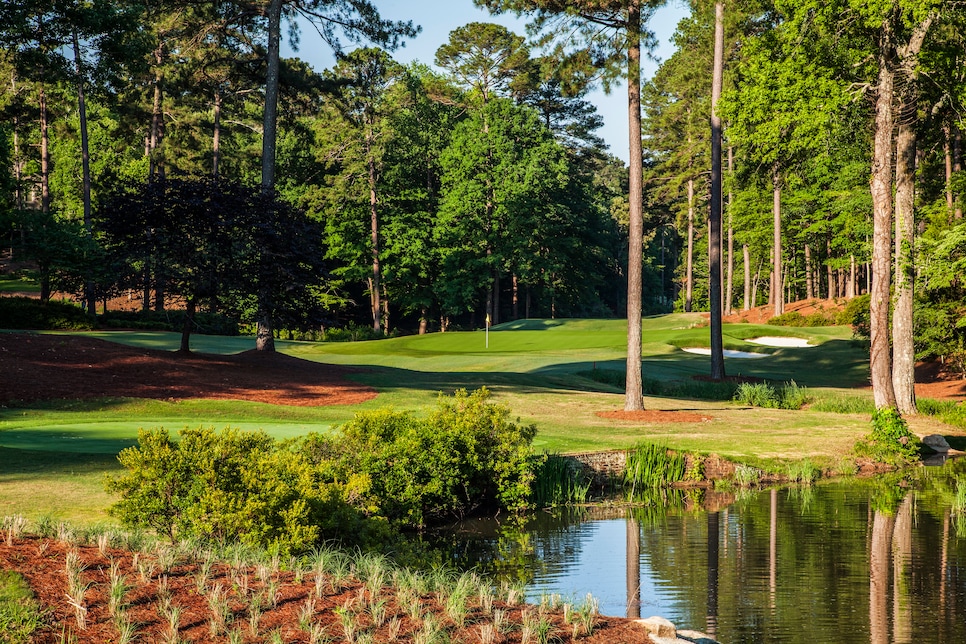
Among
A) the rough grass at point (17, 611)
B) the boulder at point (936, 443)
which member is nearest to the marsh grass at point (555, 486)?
the boulder at point (936, 443)

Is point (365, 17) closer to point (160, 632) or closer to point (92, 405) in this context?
point (92, 405)

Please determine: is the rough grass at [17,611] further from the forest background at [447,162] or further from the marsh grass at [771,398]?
the marsh grass at [771,398]

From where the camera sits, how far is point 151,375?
82.0ft

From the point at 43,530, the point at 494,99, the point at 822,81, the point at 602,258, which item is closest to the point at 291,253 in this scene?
the point at 822,81

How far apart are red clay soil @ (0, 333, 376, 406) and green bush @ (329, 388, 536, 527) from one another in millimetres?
9235

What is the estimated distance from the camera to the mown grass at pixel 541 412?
15.1m

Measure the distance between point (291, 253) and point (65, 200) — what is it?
207 feet

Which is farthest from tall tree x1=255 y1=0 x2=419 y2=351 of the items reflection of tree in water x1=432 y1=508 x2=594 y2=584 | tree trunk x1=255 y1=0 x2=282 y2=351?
reflection of tree in water x1=432 y1=508 x2=594 y2=584

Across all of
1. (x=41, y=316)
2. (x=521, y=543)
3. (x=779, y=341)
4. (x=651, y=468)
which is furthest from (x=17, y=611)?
(x=779, y=341)

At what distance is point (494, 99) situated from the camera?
224 ft

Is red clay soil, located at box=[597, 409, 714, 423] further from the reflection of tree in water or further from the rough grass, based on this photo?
the rough grass

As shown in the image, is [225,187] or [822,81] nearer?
[822,81]

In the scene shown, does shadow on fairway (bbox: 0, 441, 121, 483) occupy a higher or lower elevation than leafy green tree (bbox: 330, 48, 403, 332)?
lower

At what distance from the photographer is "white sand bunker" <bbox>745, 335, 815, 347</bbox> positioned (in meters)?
46.7
